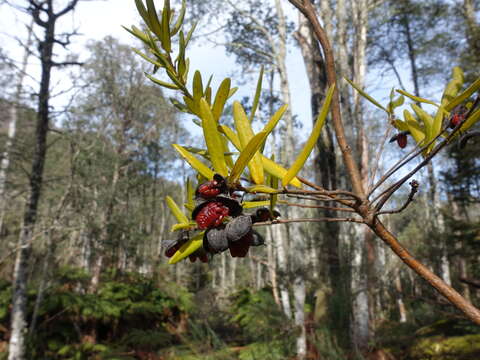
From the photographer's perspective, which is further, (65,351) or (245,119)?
(65,351)

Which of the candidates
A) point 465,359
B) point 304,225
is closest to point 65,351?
point 304,225

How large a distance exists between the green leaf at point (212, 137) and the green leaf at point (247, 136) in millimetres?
41

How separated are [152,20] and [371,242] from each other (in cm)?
452

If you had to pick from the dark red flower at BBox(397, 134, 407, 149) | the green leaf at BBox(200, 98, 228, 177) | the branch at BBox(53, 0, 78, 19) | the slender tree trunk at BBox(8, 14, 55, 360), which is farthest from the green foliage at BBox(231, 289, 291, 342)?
the branch at BBox(53, 0, 78, 19)

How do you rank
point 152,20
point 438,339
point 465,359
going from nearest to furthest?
1. point 152,20
2. point 465,359
3. point 438,339

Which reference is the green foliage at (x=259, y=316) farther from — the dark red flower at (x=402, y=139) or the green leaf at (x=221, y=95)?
the green leaf at (x=221, y=95)

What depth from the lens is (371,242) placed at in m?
4.40

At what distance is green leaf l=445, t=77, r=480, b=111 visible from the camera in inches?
14.4

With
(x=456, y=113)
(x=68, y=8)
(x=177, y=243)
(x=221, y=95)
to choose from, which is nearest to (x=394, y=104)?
(x=456, y=113)

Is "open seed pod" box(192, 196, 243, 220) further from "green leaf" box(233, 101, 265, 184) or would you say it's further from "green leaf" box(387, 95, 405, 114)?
"green leaf" box(387, 95, 405, 114)

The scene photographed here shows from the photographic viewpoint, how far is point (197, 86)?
0.43 meters

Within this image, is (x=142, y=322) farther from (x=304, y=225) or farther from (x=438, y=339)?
(x=438, y=339)

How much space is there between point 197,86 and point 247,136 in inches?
3.8

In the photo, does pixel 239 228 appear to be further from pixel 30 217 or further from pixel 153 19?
pixel 30 217
